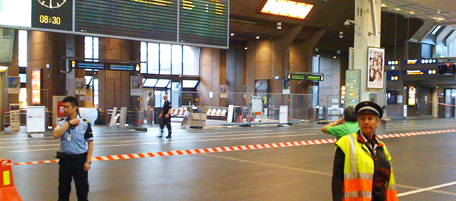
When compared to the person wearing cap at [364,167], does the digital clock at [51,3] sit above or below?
above

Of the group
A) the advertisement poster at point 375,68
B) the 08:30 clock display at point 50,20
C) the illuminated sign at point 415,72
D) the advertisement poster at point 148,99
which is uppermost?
the 08:30 clock display at point 50,20

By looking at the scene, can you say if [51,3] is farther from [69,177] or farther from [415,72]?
[415,72]

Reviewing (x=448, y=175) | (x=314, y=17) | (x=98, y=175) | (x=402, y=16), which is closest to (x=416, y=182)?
(x=448, y=175)

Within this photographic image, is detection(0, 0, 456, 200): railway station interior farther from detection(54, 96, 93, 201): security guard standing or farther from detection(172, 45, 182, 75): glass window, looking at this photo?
detection(54, 96, 93, 201): security guard standing

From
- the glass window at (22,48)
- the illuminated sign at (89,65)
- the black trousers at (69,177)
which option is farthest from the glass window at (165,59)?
the black trousers at (69,177)

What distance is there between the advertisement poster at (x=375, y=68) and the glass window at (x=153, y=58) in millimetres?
28362

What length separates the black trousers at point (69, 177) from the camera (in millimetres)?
6020

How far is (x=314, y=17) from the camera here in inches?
1261

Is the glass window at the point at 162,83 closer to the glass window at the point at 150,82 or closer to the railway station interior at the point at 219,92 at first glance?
the railway station interior at the point at 219,92

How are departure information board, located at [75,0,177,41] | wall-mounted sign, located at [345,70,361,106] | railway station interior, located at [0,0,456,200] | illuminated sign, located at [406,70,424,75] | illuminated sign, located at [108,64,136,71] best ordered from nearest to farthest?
railway station interior, located at [0,0,456,200]
departure information board, located at [75,0,177,41]
wall-mounted sign, located at [345,70,361,106]
illuminated sign, located at [108,64,136,71]
illuminated sign, located at [406,70,424,75]

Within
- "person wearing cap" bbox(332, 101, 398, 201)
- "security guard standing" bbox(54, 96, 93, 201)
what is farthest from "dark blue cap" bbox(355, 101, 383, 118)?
"security guard standing" bbox(54, 96, 93, 201)

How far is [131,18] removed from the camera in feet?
43.2

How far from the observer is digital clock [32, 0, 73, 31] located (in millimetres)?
11836

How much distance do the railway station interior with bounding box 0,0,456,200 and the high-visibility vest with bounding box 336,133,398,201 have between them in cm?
466
